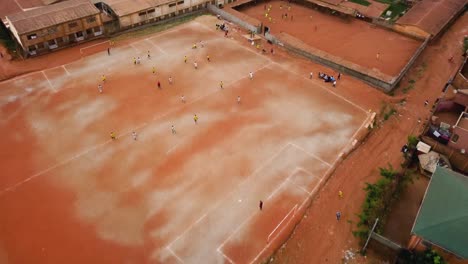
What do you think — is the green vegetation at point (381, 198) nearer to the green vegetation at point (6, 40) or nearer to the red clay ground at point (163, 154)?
the red clay ground at point (163, 154)

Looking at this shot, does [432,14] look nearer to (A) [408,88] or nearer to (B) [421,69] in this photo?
(B) [421,69]

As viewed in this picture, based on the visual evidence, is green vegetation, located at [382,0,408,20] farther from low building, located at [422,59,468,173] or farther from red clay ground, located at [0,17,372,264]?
red clay ground, located at [0,17,372,264]

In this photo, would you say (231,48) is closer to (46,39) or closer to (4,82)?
→ (46,39)

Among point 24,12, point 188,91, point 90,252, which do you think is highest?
point 24,12

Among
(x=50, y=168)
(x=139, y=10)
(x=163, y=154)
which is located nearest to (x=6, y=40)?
(x=139, y=10)

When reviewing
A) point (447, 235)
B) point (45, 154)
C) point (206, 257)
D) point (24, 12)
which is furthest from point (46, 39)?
point (447, 235)

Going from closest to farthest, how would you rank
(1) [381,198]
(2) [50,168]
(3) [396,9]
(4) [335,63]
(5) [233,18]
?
(1) [381,198]
(2) [50,168]
(4) [335,63]
(5) [233,18]
(3) [396,9]

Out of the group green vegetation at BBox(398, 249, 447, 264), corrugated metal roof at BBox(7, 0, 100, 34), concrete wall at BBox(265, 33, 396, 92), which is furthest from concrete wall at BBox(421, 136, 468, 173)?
corrugated metal roof at BBox(7, 0, 100, 34)
